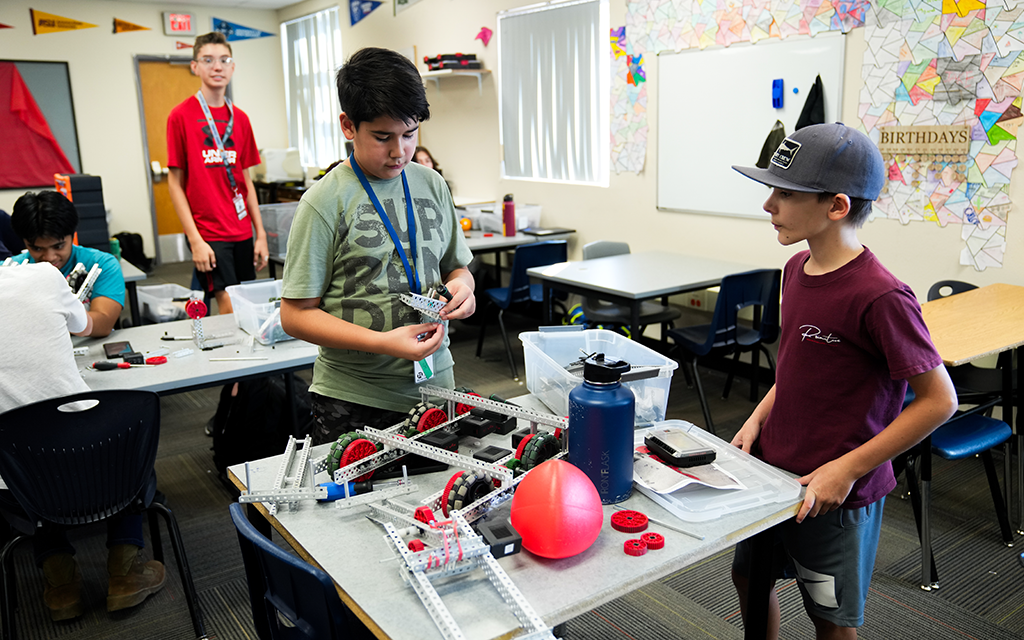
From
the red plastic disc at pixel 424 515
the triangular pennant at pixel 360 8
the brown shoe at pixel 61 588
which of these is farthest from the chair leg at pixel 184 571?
the triangular pennant at pixel 360 8

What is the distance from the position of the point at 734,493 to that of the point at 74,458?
5.31 feet

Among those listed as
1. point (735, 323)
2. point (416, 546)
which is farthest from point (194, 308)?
point (735, 323)

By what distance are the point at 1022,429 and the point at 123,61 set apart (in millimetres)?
8585

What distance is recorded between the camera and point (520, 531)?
1086mm

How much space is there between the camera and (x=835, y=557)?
53.6 inches

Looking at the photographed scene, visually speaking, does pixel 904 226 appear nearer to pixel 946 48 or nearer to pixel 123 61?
pixel 946 48

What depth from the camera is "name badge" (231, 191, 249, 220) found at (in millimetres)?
3532

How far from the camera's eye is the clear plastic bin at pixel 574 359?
158cm

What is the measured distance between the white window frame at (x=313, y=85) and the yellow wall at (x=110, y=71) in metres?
0.63

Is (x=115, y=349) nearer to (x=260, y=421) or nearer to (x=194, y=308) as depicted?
(x=194, y=308)

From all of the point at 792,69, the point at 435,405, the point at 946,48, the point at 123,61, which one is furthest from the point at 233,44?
the point at 435,405

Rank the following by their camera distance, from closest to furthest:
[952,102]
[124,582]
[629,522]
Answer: [629,522] < [124,582] < [952,102]

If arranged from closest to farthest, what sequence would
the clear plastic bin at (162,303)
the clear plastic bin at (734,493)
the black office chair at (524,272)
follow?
the clear plastic bin at (734,493) → the clear plastic bin at (162,303) → the black office chair at (524,272)

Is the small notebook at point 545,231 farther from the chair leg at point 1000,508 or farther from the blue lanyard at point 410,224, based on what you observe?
the blue lanyard at point 410,224
